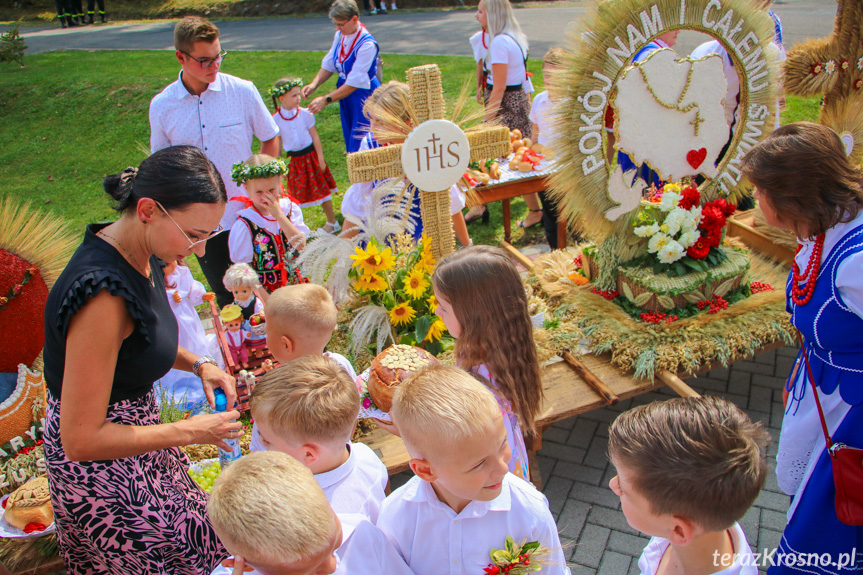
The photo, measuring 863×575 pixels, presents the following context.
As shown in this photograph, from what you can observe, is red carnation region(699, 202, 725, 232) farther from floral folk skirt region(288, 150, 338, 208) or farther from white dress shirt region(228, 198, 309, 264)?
floral folk skirt region(288, 150, 338, 208)

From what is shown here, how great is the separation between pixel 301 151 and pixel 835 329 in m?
4.99

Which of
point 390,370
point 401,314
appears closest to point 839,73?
point 401,314

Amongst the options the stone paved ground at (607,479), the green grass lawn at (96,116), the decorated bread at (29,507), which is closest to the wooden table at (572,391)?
the stone paved ground at (607,479)

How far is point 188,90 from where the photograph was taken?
384cm

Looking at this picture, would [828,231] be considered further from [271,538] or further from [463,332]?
[271,538]

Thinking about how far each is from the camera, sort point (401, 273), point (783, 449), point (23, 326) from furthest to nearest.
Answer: point (401, 273) < point (23, 326) < point (783, 449)

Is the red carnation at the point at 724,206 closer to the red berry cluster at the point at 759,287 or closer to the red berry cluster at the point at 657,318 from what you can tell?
the red berry cluster at the point at 759,287

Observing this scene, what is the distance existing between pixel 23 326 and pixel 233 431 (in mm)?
1414

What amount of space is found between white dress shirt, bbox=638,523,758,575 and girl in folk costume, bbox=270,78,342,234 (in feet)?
14.4

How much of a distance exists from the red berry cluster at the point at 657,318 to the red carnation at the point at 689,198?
25.0 inches

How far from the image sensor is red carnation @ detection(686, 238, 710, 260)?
3463 millimetres

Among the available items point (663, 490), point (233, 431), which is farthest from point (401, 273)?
point (663, 490)

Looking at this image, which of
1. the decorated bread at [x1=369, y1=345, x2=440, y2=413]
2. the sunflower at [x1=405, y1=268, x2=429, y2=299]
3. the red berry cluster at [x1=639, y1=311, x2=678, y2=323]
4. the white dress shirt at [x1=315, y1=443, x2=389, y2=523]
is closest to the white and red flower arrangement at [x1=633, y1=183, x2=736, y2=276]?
the red berry cluster at [x1=639, y1=311, x2=678, y2=323]

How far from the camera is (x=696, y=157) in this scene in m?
3.43
